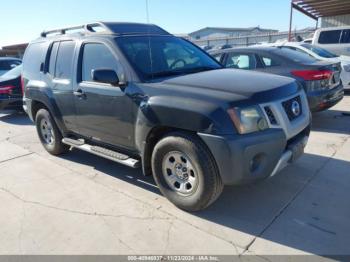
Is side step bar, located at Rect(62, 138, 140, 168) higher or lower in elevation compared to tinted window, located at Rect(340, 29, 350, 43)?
lower

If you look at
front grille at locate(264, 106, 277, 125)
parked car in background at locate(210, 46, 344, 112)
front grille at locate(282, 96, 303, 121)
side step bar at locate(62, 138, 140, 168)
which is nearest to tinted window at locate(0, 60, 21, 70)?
side step bar at locate(62, 138, 140, 168)

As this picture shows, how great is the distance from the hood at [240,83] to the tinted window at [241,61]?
3.03 m

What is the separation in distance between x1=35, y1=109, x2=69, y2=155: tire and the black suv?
A: 205mm

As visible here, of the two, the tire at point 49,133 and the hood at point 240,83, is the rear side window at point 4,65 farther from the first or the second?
the hood at point 240,83

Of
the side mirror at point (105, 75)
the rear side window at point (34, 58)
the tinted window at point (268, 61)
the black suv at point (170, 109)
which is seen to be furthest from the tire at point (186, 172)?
the tinted window at point (268, 61)

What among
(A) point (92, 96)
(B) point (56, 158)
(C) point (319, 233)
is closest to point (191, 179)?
(C) point (319, 233)

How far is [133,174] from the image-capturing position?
4.67 meters

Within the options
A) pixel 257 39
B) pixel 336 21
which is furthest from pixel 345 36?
pixel 257 39

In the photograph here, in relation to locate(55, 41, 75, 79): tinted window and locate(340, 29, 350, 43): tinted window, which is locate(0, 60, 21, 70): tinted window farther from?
locate(340, 29, 350, 43): tinted window

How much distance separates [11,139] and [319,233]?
639cm

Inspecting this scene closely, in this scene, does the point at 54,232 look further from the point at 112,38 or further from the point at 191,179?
the point at 112,38

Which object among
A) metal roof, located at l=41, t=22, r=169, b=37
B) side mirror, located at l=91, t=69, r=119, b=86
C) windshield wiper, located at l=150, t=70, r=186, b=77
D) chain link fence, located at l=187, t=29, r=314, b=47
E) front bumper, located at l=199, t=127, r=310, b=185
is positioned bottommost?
chain link fence, located at l=187, t=29, r=314, b=47

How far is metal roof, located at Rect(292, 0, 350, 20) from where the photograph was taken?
1600 cm

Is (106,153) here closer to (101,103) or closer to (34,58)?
(101,103)
